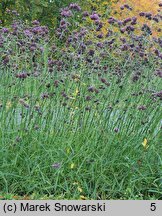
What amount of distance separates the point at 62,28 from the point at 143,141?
1.35 meters

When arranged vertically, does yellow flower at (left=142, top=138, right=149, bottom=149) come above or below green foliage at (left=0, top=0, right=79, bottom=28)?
above

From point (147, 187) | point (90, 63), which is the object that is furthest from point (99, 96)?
point (147, 187)

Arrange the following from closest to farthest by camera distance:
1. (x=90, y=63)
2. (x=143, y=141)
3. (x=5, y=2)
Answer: (x=143, y=141) → (x=90, y=63) → (x=5, y=2)

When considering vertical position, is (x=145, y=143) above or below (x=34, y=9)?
above

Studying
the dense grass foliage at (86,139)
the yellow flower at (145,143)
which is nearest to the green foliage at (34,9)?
the dense grass foliage at (86,139)

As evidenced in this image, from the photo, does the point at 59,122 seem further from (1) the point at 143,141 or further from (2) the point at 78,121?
(1) the point at 143,141

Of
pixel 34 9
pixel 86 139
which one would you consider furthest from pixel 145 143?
pixel 34 9

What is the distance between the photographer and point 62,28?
501 centimetres

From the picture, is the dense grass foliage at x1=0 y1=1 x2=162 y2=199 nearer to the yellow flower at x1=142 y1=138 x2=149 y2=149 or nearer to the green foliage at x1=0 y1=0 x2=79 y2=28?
the yellow flower at x1=142 y1=138 x2=149 y2=149

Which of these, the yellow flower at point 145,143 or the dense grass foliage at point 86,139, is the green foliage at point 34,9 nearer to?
the dense grass foliage at point 86,139

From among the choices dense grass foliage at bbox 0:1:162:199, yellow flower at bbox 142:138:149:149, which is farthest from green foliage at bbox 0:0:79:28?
yellow flower at bbox 142:138:149:149

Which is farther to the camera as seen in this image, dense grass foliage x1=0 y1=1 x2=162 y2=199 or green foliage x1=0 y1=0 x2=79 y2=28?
green foliage x1=0 y1=0 x2=79 y2=28

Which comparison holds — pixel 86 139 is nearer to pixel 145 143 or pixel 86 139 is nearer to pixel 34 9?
pixel 145 143

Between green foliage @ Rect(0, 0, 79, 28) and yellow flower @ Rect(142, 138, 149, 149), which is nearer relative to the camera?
yellow flower @ Rect(142, 138, 149, 149)
